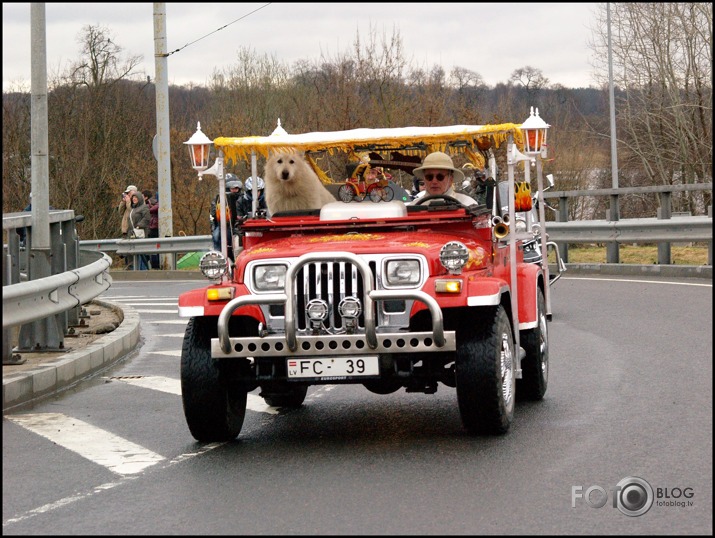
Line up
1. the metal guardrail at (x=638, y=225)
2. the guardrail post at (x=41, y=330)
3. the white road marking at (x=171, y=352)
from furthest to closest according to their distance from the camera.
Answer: the metal guardrail at (x=638, y=225) → the white road marking at (x=171, y=352) → the guardrail post at (x=41, y=330)

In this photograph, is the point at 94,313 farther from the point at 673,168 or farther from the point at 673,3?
the point at 673,168

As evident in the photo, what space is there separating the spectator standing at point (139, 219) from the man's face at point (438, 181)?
22.0m

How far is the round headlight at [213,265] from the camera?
8.56 meters

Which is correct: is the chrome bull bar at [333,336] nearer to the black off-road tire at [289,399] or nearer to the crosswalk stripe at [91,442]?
the crosswalk stripe at [91,442]

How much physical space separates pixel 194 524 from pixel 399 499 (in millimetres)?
1056

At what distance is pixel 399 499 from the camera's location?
6.63 metres

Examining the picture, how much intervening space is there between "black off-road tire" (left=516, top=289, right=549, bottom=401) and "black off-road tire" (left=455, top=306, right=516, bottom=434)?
1.36 metres

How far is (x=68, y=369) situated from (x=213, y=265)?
3805 mm

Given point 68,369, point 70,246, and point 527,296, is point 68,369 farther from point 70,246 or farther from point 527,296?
point 527,296

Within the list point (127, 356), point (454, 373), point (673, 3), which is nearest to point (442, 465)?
point (454, 373)

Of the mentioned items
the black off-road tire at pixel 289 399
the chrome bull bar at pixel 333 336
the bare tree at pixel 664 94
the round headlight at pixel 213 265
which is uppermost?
the bare tree at pixel 664 94

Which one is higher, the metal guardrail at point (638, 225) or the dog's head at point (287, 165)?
the dog's head at point (287, 165)

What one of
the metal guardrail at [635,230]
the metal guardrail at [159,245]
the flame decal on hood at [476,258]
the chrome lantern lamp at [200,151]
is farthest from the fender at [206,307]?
the metal guardrail at [159,245]

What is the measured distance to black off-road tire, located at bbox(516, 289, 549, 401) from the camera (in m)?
9.69
